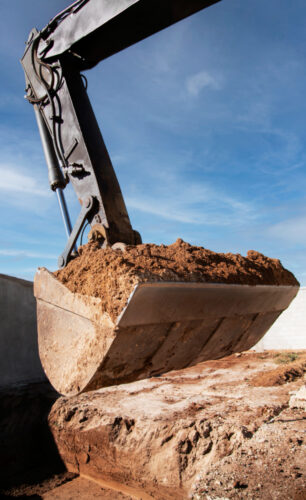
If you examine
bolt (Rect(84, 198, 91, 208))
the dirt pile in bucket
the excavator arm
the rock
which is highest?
the excavator arm

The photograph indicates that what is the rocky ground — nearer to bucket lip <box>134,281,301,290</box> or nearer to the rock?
Result: the rock

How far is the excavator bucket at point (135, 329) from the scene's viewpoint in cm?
212

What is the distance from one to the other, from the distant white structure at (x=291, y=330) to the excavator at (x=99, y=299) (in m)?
10.1

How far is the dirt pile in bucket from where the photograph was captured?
2.04 meters

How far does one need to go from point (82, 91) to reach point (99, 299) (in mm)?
2150

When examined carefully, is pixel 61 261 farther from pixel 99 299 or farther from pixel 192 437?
pixel 192 437

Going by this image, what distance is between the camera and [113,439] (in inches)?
220

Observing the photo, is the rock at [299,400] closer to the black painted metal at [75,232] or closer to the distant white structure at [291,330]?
the black painted metal at [75,232]

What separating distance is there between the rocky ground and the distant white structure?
5.30 metres

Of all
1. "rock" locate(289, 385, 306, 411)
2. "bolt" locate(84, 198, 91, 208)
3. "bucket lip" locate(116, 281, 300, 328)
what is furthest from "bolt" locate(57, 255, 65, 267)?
"rock" locate(289, 385, 306, 411)

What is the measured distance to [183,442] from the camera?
4.83 meters

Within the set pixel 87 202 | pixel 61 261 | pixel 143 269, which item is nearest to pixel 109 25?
pixel 87 202

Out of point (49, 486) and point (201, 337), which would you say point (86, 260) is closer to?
point (201, 337)

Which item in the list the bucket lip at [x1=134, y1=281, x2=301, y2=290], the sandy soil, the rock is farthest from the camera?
the rock
